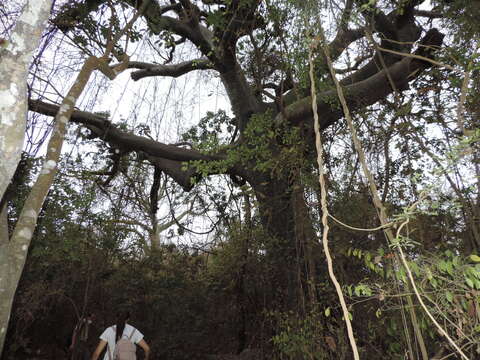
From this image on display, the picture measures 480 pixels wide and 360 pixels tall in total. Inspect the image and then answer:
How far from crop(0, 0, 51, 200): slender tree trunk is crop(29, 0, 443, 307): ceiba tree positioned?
7.75 feet

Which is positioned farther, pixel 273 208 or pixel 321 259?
pixel 273 208

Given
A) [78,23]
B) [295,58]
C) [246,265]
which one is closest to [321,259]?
[246,265]

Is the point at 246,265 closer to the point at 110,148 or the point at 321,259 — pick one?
the point at 321,259

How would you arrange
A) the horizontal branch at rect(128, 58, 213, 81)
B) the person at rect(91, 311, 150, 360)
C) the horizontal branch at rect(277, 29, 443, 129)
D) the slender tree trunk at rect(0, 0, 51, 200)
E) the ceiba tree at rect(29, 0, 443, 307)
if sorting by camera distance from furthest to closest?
the horizontal branch at rect(128, 58, 213, 81) → the horizontal branch at rect(277, 29, 443, 129) → the ceiba tree at rect(29, 0, 443, 307) → the person at rect(91, 311, 150, 360) → the slender tree trunk at rect(0, 0, 51, 200)

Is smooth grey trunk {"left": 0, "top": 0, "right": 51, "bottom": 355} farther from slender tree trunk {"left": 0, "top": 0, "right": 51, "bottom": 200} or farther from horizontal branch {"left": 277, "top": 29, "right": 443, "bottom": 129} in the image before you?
horizontal branch {"left": 277, "top": 29, "right": 443, "bottom": 129}

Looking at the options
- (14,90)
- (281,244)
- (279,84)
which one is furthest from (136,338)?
(279,84)

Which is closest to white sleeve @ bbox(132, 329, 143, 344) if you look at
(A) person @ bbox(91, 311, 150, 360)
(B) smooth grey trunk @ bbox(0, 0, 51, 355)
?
(A) person @ bbox(91, 311, 150, 360)

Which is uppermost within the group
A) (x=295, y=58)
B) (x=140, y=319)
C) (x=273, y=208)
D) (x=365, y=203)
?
(x=295, y=58)

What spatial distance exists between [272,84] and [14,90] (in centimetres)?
541

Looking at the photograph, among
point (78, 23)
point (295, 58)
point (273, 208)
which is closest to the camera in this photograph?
point (295, 58)

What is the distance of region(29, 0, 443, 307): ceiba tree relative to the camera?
158 inches

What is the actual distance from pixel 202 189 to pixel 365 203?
3747 mm

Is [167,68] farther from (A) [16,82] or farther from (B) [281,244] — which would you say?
(A) [16,82]

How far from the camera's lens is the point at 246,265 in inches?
237
